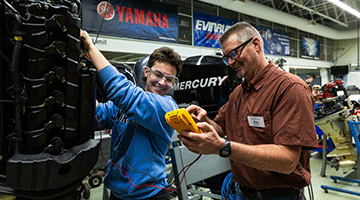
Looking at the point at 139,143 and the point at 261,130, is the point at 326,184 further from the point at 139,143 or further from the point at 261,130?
the point at 139,143

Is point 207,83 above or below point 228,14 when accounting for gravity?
below

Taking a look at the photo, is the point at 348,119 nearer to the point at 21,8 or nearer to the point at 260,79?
the point at 260,79

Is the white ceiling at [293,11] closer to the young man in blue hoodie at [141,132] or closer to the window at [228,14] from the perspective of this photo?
the window at [228,14]

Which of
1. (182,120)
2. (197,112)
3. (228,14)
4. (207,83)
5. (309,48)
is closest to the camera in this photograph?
(182,120)

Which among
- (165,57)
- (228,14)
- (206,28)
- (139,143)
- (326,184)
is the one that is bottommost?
(326,184)

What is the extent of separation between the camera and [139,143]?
3.80ft

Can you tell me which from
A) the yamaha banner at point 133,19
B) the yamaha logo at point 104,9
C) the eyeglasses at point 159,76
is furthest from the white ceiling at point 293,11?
the eyeglasses at point 159,76

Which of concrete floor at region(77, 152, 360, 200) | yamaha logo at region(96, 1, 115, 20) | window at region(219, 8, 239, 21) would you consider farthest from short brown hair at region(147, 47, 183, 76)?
window at region(219, 8, 239, 21)

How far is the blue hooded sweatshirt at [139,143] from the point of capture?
1.05 m

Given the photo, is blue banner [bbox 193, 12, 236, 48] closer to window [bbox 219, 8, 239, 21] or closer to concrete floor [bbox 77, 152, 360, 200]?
window [bbox 219, 8, 239, 21]

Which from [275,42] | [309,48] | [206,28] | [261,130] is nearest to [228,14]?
[206,28]

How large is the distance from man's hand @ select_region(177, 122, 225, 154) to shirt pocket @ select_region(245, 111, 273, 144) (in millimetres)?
352

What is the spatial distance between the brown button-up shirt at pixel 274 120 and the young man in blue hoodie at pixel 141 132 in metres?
0.44

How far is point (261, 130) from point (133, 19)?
23.0 feet
